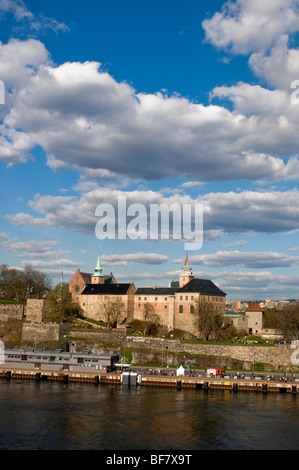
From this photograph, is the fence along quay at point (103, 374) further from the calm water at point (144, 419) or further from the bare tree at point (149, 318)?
the bare tree at point (149, 318)

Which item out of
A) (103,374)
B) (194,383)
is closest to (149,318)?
(103,374)

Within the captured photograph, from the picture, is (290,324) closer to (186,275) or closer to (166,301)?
(166,301)

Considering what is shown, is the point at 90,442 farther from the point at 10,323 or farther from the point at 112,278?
the point at 112,278

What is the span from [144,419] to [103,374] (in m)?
26.5

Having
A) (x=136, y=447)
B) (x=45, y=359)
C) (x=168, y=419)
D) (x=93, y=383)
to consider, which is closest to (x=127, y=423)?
(x=168, y=419)

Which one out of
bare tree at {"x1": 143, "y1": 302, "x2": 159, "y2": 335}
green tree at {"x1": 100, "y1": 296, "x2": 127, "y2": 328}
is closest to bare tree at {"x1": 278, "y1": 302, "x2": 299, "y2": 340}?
bare tree at {"x1": 143, "y1": 302, "x2": 159, "y2": 335}

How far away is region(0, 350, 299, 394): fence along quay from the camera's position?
65188 millimetres

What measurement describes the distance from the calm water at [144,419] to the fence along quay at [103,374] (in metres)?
2.72

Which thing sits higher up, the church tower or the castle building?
the church tower

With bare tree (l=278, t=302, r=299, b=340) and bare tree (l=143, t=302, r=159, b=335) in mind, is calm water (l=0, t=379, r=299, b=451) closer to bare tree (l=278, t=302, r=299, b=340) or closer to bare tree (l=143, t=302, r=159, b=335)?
bare tree (l=278, t=302, r=299, b=340)

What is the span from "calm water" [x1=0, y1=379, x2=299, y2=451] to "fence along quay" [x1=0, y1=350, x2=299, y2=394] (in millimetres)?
2716

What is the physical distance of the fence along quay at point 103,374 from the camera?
Result: 65.2 meters

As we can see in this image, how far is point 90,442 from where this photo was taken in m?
36.9

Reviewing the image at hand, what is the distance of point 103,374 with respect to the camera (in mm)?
69750
